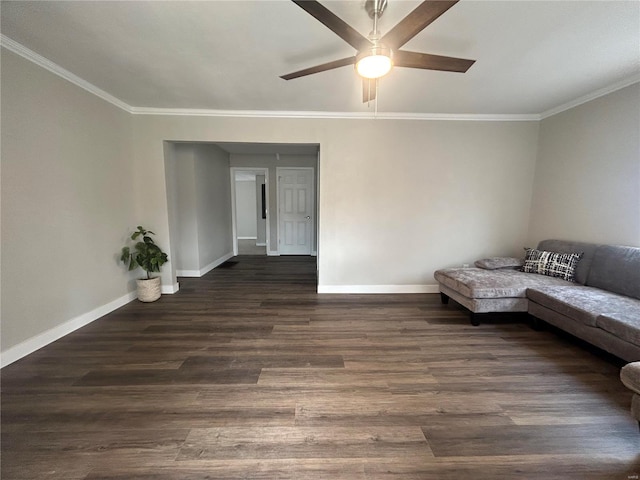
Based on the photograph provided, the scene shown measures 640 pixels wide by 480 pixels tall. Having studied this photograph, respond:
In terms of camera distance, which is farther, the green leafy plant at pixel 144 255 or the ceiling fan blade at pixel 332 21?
the green leafy plant at pixel 144 255

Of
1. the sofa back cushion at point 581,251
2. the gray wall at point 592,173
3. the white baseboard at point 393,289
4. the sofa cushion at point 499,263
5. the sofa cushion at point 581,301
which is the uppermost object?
the gray wall at point 592,173

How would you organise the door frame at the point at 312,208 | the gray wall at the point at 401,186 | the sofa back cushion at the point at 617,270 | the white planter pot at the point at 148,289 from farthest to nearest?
the door frame at the point at 312,208 < the gray wall at the point at 401,186 < the white planter pot at the point at 148,289 < the sofa back cushion at the point at 617,270

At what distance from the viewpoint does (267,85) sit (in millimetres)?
2670

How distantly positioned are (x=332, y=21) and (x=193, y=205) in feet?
12.8

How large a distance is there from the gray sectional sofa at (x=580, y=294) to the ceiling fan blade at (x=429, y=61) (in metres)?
2.05

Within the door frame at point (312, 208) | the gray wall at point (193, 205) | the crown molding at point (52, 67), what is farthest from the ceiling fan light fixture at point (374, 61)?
the door frame at point (312, 208)

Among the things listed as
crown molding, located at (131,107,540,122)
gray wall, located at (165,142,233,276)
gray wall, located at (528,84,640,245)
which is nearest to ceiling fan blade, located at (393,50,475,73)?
crown molding, located at (131,107,540,122)

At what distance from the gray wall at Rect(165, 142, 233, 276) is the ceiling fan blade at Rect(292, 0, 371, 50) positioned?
3.15m

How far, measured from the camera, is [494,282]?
2760mm

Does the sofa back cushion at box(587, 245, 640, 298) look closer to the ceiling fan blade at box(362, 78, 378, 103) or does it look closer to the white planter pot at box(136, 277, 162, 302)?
the ceiling fan blade at box(362, 78, 378, 103)

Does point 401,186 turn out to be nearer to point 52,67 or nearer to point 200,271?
point 200,271

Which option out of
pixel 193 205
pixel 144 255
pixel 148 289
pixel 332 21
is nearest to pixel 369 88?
pixel 332 21

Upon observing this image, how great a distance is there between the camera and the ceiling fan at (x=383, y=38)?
1.27 m

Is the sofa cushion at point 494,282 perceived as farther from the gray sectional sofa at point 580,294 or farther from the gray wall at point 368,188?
the gray wall at point 368,188
